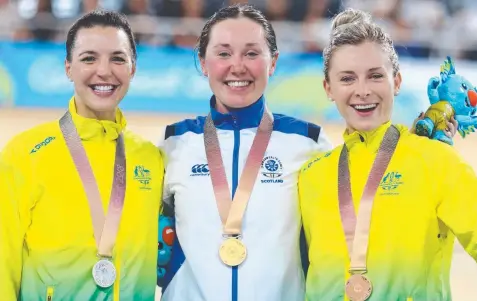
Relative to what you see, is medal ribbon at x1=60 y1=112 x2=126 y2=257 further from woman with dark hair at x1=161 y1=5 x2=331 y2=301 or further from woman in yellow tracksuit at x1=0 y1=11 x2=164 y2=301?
woman with dark hair at x1=161 y1=5 x2=331 y2=301

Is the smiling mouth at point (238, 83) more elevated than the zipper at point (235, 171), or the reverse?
the smiling mouth at point (238, 83)

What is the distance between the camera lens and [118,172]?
3402 millimetres

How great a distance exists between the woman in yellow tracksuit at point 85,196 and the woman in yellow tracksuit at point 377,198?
659 mm

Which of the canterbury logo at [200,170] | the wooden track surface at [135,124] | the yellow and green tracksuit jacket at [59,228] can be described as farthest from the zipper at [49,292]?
the wooden track surface at [135,124]

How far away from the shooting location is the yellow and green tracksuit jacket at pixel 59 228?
10.7 ft

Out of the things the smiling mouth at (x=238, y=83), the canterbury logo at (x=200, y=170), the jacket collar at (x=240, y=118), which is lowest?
the canterbury logo at (x=200, y=170)

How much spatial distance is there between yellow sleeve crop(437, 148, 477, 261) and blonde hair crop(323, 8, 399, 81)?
0.49 metres

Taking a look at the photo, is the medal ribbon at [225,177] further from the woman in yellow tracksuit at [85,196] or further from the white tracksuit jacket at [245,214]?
the woman in yellow tracksuit at [85,196]

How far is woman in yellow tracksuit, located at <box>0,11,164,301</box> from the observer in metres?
3.27

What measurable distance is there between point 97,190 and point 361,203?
0.99m

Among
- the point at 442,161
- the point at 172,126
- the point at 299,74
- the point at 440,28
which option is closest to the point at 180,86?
the point at 299,74

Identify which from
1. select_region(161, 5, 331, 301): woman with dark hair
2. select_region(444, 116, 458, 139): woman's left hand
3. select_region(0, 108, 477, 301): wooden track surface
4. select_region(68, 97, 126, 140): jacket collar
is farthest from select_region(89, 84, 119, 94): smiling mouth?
select_region(0, 108, 477, 301): wooden track surface

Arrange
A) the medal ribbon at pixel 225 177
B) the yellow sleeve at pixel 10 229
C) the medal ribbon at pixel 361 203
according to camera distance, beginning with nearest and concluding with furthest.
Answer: the medal ribbon at pixel 361 203 < the yellow sleeve at pixel 10 229 < the medal ribbon at pixel 225 177

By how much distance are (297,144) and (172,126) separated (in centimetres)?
54
